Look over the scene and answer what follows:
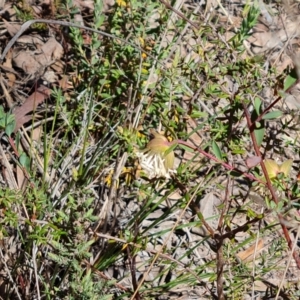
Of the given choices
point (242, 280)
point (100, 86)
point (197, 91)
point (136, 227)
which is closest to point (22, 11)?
point (100, 86)

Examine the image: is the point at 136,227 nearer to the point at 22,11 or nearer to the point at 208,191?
the point at 208,191

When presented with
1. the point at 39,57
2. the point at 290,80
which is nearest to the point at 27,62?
the point at 39,57

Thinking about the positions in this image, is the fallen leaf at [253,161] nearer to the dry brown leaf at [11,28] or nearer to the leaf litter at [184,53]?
the leaf litter at [184,53]

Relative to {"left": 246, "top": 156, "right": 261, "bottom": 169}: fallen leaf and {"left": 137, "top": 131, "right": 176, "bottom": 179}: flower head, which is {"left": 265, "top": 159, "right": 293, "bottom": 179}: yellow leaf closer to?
{"left": 246, "top": 156, "right": 261, "bottom": 169}: fallen leaf

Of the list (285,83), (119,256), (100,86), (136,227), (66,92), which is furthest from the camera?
(66,92)

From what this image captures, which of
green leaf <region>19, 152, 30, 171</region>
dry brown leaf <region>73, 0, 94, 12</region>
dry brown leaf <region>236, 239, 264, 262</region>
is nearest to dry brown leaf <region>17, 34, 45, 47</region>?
dry brown leaf <region>73, 0, 94, 12</region>

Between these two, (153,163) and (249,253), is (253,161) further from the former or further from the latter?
(249,253)

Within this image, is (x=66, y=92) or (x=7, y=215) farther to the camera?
(x=66, y=92)
